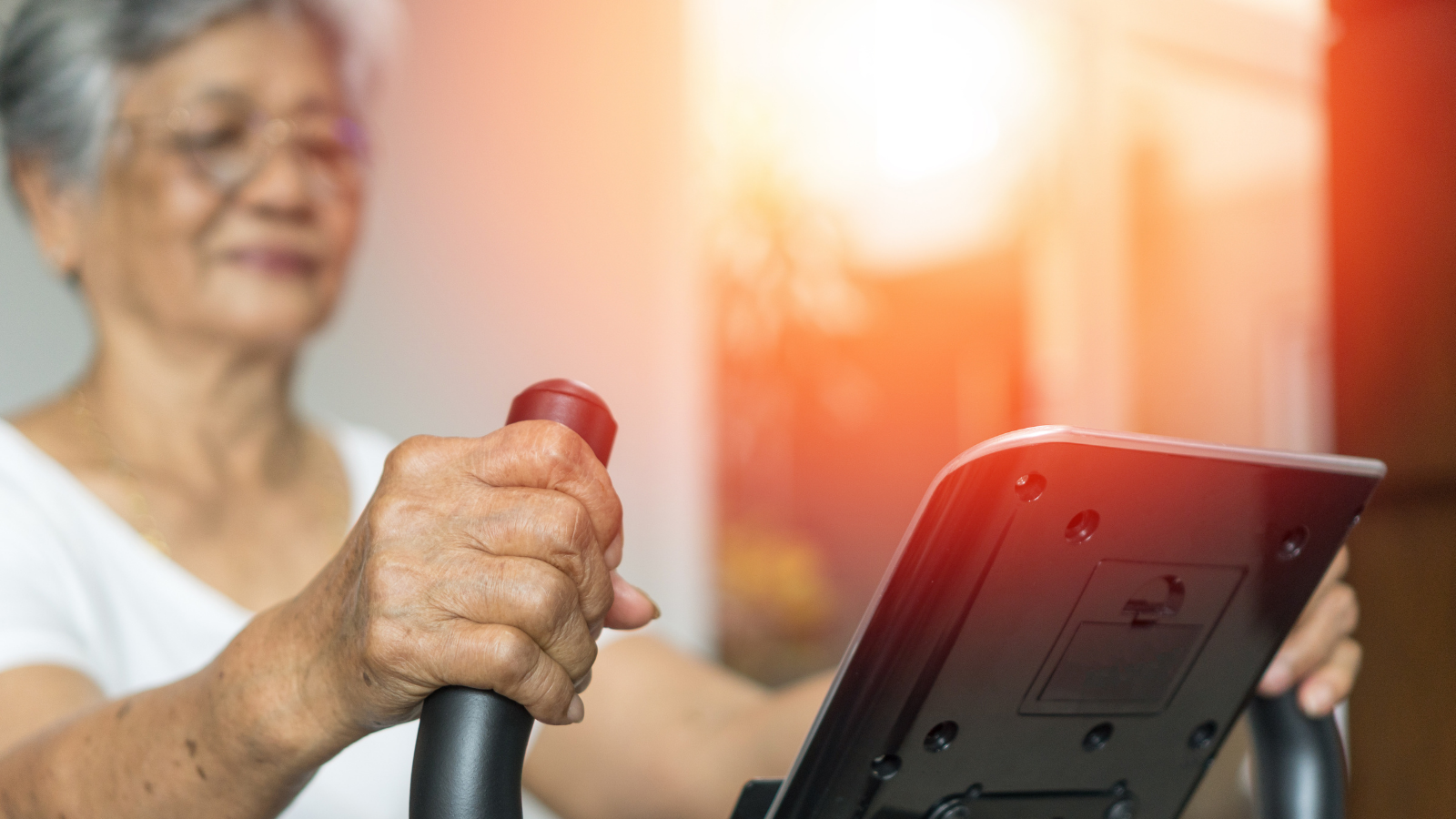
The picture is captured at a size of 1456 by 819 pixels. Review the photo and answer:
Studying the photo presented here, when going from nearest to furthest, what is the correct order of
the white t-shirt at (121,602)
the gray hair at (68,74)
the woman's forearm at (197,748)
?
the woman's forearm at (197,748) → the white t-shirt at (121,602) → the gray hair at (68,74)

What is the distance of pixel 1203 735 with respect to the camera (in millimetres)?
520

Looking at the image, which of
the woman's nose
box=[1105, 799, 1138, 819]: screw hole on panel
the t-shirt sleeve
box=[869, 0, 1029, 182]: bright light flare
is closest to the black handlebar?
box=[1105, 799, 1138, 819]: screw hole on panel

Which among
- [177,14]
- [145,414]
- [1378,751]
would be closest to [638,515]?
[145,414]

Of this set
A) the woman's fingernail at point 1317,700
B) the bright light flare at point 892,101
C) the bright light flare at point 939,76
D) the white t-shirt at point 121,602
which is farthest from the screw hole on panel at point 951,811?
the bright light flare at point 939,76

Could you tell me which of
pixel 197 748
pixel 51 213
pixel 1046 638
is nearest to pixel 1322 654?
pixel 1046 638

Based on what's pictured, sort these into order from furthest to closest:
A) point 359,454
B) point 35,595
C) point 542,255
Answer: point 542,255 < point 359,454 < point 35,595

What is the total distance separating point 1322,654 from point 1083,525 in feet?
0.98

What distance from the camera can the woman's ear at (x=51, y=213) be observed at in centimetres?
113

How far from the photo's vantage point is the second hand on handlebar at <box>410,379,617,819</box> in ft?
1.24

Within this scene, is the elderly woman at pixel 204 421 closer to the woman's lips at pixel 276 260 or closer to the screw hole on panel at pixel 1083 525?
the woman's lips at pixel 276 260

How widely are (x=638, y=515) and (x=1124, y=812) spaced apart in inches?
46.9

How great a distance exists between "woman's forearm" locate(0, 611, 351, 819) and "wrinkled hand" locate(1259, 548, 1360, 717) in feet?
1.56

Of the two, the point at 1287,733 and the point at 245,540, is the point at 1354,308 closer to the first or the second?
the point at 1287,733

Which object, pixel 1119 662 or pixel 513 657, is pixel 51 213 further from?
pixel 1119 662
